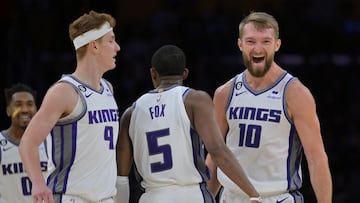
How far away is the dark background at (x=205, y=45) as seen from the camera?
11898 mm

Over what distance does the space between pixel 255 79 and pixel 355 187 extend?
4.97 m

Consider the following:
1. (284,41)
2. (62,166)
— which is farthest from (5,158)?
(284,41)

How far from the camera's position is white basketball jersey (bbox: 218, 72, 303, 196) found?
6.18 m

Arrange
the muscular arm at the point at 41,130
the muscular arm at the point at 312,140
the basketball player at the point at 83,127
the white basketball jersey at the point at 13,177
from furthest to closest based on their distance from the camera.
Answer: the white basketball jersey at the point at 13,177, the muscular arm at the point at 312,140, the basketball player at the point at 83,127, the muscular arm at the point at 41,130

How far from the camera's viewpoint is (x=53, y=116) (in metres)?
5.50

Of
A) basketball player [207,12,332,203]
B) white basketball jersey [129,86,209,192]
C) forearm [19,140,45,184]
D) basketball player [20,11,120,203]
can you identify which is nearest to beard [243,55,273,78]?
basketball player [207,12,332,203]

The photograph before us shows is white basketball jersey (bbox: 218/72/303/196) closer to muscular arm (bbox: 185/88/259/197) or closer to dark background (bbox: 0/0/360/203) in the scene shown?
muscular arm (bbox: 185/88/259/197)

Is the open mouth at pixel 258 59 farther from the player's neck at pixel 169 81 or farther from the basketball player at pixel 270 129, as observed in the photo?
the player's neck at pixel 169 81

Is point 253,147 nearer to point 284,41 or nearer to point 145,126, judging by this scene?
point 145,126

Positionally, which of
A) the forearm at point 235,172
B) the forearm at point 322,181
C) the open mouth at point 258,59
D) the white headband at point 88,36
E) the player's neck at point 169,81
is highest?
the white headband at point 88,36

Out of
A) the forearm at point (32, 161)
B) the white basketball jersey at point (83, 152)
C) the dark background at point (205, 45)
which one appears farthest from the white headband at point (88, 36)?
the dark background at point (205, 45)

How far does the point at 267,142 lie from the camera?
618cm

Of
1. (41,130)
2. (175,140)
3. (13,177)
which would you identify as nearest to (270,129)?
(175,140)

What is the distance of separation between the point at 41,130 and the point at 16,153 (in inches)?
99.3
